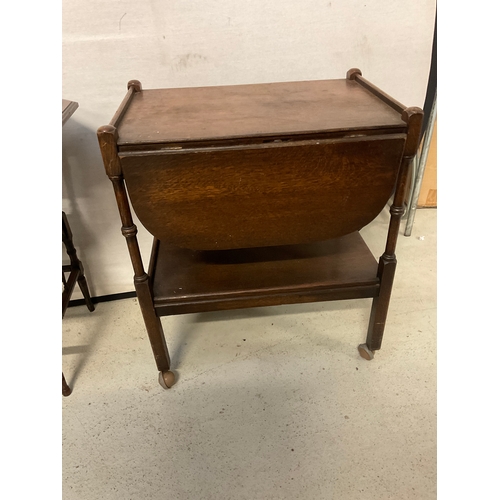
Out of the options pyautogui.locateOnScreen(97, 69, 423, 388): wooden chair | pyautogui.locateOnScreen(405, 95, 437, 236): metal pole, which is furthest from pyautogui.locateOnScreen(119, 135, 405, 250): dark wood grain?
pyautogui.locateOnScreen(405, 95, 437, 236): metal pole

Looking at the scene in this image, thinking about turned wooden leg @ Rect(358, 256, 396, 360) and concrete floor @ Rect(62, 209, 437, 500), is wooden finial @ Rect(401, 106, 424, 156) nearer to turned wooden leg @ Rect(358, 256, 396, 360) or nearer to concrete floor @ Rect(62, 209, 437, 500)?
turned wooden leg @ Rect(358, 256, 396, 360)

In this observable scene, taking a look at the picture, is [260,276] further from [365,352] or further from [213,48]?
[213,48]

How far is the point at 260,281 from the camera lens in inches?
47.8

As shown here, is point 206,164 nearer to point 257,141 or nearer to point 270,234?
point 257,141

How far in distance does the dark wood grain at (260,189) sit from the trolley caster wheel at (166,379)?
1.63ft

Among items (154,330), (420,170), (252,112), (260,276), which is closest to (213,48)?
(252,112)

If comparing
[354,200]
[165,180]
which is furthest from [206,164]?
[354,200]

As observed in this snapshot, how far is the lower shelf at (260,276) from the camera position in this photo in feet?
3.87

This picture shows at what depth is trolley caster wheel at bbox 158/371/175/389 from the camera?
1.32m

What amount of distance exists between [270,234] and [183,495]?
717 millimetres

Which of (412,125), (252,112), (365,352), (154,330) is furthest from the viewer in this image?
(365,352)

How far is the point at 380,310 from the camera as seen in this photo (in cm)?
128

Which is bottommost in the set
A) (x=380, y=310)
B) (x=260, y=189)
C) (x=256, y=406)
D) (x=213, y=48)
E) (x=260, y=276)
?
(x=256, y=406)

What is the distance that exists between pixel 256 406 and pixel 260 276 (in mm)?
406
